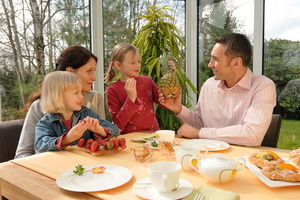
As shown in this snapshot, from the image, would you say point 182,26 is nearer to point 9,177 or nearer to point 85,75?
point 85,75

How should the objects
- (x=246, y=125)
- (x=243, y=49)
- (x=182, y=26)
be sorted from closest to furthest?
(x=246, y=125) → (x=243, y=49) → (x=182, y=26)

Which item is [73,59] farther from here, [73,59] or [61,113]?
Answer: [61,113]

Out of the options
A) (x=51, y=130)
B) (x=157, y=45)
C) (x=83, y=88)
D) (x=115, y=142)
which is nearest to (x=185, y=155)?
(x=115, y=142)

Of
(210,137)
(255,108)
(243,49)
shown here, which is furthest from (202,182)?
(243,49)

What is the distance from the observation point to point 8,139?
1767 millimetres

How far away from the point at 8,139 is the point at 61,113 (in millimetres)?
434

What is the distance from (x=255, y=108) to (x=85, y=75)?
120 cm

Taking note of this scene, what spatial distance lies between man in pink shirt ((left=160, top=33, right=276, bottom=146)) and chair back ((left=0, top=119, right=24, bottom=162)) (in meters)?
1.03

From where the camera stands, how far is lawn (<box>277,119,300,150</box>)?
316 cm

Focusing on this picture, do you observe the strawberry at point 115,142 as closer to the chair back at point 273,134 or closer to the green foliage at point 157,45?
the chair back at point 273,134

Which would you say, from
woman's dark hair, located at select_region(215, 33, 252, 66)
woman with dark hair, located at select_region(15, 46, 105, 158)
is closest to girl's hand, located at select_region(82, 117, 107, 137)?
woman with dark hair, located at select_region(15, 46, 105, 158)

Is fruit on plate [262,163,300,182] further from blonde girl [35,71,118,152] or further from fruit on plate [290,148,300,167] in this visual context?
blonde girl [35,71,118,152]

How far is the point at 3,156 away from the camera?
1.74 metres

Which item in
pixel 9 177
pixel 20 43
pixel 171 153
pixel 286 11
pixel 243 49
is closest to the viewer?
pixel 9 177
